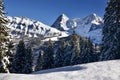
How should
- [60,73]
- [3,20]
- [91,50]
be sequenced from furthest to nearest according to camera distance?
[91,50] → [3,20] → [60,73]

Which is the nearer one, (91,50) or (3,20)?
(3,20)

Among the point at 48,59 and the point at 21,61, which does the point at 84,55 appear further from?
the point at 21,61

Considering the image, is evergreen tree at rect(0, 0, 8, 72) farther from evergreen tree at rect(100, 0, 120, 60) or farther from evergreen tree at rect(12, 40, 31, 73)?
evergreen tree at rect(12, 40, 31, 73)

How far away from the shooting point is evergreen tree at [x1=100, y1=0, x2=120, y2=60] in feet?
134

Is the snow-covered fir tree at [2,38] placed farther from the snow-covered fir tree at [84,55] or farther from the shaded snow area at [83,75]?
the snow-covered fir tree at [84,55]

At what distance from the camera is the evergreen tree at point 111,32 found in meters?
40.9

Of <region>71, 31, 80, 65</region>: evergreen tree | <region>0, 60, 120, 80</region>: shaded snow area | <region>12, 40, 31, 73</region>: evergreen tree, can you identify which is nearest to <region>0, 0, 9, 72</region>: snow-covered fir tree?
<region>0, 60, 120, 80</region>: shaded snow area

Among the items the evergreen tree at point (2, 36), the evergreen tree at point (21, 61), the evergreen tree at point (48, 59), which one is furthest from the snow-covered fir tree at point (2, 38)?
the evergreen tree at point (48, 59)

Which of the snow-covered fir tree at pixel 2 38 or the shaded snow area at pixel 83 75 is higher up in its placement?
the snow-covered fir tree at pixel 2 38

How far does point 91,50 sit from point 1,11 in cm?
4176

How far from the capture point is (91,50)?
236 ft

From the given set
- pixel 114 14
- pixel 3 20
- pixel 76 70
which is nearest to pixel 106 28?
pixel 114 14

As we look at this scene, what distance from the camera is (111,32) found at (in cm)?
4256

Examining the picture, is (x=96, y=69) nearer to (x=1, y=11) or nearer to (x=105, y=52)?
(x=1, y=11)
